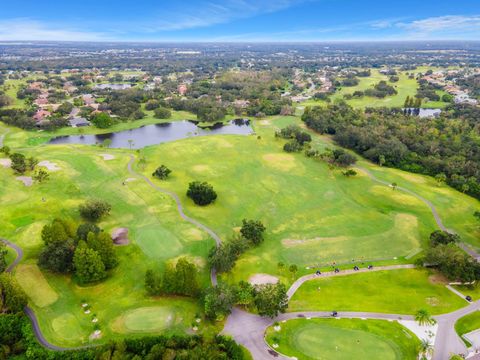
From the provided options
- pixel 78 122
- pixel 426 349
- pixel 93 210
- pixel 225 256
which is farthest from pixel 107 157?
pixel 426 349

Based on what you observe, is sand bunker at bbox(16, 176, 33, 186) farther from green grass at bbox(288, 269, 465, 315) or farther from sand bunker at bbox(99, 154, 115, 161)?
green grass at bbox(288, 269, 465, 315)

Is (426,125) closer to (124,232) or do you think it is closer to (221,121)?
(221,121)

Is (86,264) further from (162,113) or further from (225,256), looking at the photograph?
(162,113)

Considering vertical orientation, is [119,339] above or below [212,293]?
below

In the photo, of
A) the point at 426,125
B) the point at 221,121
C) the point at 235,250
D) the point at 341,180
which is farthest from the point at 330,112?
the point at 235,250

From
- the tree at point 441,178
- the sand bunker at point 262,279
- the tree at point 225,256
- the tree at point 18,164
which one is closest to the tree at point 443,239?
the sand bunker at point 262,279
